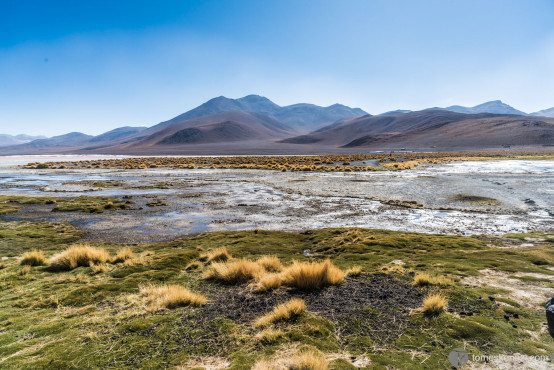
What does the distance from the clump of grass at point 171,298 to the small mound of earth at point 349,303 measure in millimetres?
331

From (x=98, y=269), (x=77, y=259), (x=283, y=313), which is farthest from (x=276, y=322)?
(x=77, y=259)

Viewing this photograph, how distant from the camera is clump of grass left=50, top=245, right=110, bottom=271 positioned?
9.11 meters

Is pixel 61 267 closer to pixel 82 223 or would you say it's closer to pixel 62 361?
pixel 62 361

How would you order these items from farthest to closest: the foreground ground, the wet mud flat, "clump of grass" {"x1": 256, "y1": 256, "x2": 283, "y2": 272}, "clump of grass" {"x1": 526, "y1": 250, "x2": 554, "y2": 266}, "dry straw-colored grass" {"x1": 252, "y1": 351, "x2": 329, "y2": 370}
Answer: the wet mud flat
"clump of grass" {"x1": 526, "y1": 250, "x2": 554, "y2": 266}
"clump of grass" {"x1": 256, "y1": 256, "x2": 283, "y2": 272}
the foreground ground
"dry straw-colored grass" {"x1": 252, "y1": 351, "x2": 329, "y2": 370}

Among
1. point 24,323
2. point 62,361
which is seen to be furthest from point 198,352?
point 24,323

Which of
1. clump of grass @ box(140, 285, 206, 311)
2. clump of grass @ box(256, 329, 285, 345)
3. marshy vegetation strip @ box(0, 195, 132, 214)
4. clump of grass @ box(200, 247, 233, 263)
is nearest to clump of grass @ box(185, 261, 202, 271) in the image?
clump of grass @ box(200, 247, 233, 263)

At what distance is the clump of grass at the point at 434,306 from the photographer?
5.72 m

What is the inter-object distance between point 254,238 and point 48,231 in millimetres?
10574

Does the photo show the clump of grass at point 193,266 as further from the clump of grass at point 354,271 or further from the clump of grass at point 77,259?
the clump of grass at point 354,271

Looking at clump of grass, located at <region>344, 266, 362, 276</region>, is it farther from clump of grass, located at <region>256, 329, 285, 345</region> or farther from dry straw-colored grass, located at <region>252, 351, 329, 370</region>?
dry straw-colored grass, located at <region>252, 351, 329, 370</region>

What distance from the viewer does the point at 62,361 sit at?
4.50m

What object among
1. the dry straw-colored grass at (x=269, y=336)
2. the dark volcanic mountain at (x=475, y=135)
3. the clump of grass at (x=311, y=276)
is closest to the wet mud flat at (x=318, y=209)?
the clump of grass at (x=311, y=276)

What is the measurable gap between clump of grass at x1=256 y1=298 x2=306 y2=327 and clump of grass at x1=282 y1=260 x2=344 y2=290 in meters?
1.27

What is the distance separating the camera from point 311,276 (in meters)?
7.18
